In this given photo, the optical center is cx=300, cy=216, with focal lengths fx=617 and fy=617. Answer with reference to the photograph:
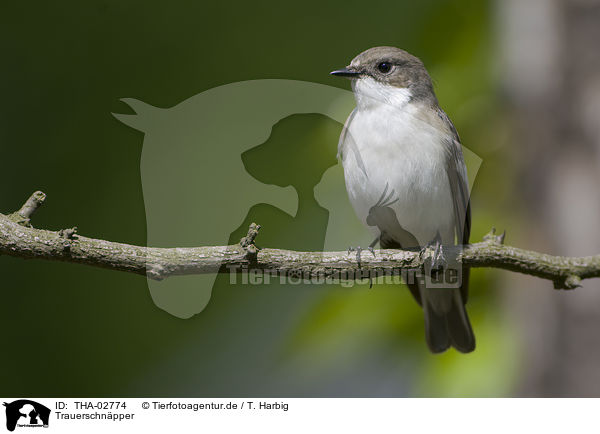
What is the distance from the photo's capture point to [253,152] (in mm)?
4645

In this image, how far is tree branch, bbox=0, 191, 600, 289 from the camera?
2850 millimetres

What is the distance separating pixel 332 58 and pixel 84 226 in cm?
222

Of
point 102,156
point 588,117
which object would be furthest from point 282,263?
point 588,117

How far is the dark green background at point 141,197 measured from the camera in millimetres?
3729

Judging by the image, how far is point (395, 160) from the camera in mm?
4113

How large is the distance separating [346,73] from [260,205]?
1.14 meters

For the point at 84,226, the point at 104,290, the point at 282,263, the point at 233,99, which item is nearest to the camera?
the point at 282,263

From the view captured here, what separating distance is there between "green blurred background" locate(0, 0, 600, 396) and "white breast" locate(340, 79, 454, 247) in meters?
0.24

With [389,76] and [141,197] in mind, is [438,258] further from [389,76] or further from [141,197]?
[141,197]

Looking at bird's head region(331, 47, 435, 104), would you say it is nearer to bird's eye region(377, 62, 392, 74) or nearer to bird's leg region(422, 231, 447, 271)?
bird's eye region(377, 62, 392, 74)

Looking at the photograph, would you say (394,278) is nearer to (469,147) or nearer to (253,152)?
(469,147)
